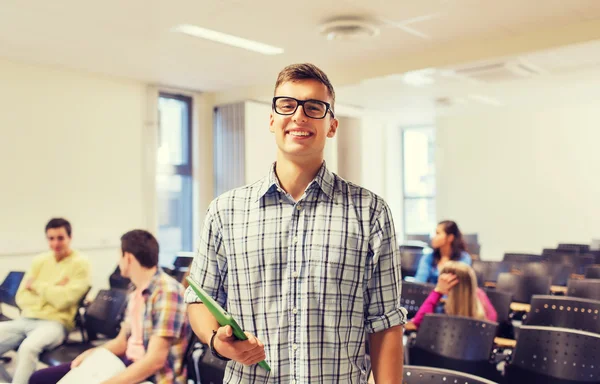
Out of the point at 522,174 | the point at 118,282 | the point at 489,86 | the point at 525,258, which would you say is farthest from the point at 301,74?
the point at 522,174

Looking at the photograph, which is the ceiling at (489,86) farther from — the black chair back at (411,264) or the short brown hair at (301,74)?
the short brown hair at (301,74)

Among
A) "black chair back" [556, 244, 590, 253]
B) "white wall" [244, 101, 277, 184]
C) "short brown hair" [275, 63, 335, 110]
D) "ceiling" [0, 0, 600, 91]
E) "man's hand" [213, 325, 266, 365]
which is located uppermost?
"ceiling" [0, 0, 600, 91]

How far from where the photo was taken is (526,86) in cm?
823

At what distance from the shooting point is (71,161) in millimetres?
7062

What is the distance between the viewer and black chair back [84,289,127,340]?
416 centimetres

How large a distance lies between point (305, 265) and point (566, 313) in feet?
9.60

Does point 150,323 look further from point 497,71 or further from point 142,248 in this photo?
point 497,71

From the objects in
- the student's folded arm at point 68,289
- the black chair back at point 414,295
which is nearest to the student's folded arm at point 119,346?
the student's folded arm at point 68,289

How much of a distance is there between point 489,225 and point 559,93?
2.87m

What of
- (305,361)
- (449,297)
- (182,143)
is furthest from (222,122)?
(305,361)

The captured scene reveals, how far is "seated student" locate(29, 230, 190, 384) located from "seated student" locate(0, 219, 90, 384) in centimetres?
97

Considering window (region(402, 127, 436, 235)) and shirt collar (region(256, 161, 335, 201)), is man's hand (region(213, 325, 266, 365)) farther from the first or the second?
window (region(402, 127, 436, 235))

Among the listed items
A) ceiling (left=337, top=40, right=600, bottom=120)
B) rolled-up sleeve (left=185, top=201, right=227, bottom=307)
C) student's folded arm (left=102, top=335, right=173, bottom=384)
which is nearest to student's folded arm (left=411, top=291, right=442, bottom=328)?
student's folded arm (left=102, top=335, right=173, bottom=384)

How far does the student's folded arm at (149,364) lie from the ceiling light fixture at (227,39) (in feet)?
11.7
